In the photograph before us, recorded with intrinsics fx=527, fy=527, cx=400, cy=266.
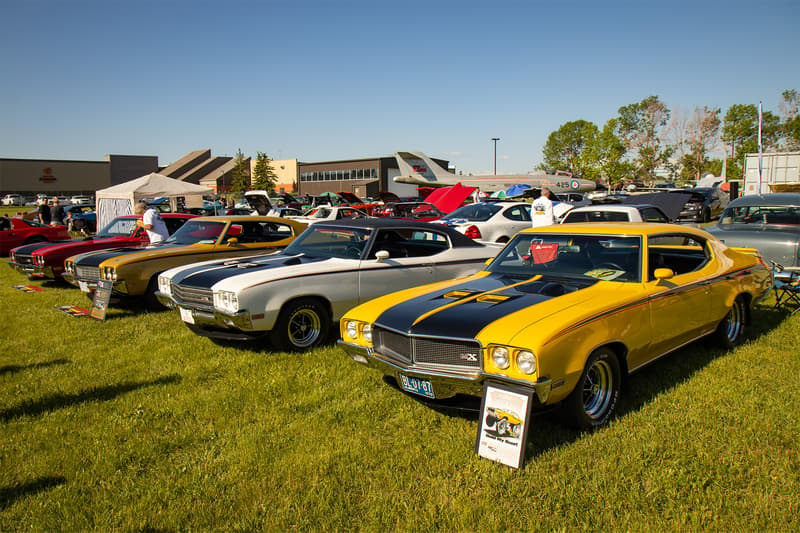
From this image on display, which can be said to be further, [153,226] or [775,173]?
[775,173]

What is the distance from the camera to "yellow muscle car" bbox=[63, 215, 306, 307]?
780cm

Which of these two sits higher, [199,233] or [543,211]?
[543,211]

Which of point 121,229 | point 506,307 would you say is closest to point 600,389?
point 506,307

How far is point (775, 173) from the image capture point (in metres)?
25.2

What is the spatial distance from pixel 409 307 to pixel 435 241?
9.51 ft

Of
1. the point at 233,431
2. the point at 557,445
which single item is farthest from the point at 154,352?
the point at 557,445

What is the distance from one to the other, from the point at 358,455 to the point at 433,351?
859 mm

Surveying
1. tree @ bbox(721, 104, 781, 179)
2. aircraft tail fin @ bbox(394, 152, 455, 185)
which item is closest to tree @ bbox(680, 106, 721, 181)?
tree @ bbox(721, 104, 781, 179)

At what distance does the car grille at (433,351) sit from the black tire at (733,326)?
326cm

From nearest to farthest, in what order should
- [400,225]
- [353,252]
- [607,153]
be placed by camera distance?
[353,252]
[400,225]
[607,153]

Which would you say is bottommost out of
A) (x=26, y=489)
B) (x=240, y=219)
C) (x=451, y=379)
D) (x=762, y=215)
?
(x=26, y=489)

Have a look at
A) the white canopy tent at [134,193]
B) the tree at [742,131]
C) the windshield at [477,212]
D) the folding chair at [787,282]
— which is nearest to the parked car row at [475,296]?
the folding chair at [787,282]

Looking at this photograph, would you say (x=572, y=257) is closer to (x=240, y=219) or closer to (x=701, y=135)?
(x=240, y=219)

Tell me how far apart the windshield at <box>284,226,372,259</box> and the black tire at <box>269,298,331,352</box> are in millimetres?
837
